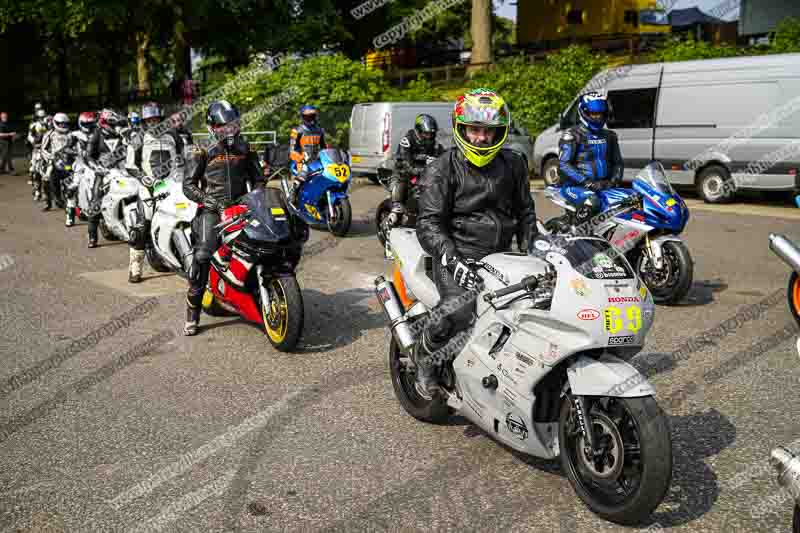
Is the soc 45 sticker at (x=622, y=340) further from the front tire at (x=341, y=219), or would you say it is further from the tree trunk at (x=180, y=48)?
the tree trunk at (x=180, y=48)

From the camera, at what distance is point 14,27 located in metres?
42.2

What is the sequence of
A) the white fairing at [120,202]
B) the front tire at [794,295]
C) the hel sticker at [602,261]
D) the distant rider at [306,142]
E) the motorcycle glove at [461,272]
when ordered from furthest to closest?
the distant rider at [306,142], the white fairing at [120,202], the front tire at [794,295], the motorcycle glove at [461,272], the hel sticker at [602,261]

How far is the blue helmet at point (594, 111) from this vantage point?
8359 mm

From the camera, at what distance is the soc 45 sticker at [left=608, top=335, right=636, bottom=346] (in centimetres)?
360

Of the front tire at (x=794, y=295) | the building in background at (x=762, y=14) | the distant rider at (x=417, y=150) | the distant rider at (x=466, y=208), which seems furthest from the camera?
the building in background at (x=762, y=14)

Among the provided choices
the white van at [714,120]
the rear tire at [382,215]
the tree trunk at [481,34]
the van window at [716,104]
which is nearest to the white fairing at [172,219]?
the rear tire at [382,215]

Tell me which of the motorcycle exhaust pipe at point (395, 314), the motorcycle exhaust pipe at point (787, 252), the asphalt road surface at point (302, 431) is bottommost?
the asphalt road surface at point (302, 431)

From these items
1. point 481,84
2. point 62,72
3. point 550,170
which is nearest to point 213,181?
point 550,170

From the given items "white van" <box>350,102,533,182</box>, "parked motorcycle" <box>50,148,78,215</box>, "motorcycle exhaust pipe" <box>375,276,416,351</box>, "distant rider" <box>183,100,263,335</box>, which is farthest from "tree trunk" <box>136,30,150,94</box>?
"motorcycle exhaust pipe" <box>375,276,416,351</box>

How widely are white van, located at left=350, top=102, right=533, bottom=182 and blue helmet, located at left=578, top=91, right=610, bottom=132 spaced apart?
8541 mm

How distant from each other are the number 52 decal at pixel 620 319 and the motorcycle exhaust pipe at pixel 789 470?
0.84 meters

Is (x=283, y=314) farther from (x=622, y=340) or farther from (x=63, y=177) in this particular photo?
(x=63, y=177)

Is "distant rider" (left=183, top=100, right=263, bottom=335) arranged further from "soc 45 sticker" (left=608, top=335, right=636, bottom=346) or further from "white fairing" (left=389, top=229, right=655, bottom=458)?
"soc 45 sticker" (left=608, top=335, right=636, bottom=346)

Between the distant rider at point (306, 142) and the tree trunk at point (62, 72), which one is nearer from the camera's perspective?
the distant rider at point (306, 142)
